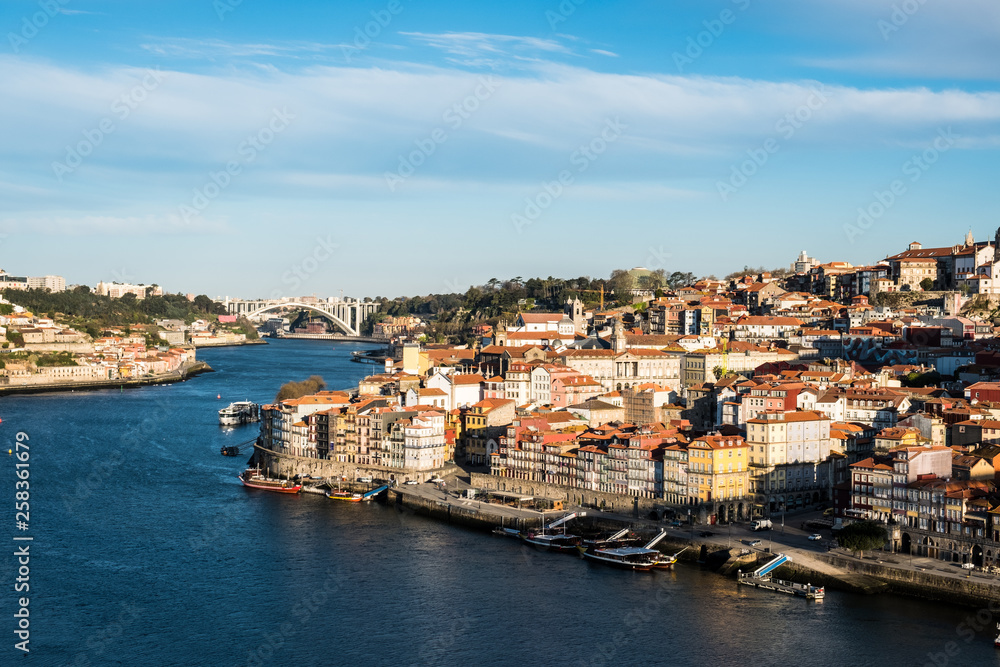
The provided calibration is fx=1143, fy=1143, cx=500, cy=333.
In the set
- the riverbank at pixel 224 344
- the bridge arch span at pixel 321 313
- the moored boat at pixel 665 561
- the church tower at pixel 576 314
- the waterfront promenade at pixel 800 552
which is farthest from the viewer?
the bridge arch span at pixel 321 313

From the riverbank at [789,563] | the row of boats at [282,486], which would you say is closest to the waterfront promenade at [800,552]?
the riverbank at [789,563]

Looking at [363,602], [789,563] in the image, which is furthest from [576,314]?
[363,602]

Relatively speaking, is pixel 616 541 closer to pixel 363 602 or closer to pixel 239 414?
pixel 363 602

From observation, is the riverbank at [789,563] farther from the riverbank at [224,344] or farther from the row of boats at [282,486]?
the riverbank at [224,344]

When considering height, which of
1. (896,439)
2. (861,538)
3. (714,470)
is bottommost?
(861,538)

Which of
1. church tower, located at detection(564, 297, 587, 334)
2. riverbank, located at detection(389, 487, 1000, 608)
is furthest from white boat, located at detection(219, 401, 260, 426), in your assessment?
riverbank, located at detection(389, 487, 1000, 608)
